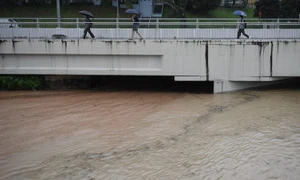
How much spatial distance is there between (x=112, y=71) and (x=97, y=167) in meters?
9.20

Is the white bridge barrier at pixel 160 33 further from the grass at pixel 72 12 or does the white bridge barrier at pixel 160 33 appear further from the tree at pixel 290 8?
the grass at pixel 72 12

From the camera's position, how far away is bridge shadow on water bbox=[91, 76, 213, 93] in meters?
18.7

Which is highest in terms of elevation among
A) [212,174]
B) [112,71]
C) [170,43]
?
[170,43]

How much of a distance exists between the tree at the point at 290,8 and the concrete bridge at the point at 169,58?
14.3 metres

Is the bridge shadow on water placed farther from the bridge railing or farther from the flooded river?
the bridge railing

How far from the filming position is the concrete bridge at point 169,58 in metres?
16.4

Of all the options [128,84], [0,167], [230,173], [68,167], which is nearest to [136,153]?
[68,167]

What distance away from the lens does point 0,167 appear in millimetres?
8484

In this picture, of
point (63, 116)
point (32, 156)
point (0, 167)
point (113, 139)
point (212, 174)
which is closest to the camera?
point (212, 174)

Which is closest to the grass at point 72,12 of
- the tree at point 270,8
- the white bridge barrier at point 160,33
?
the tree at point 270,8

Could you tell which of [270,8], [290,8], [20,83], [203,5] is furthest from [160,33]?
[203,5]

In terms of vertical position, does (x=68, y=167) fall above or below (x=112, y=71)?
below

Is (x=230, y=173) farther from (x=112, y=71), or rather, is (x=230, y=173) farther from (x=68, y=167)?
(x=112, y=71)

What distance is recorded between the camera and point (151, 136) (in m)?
10.6
